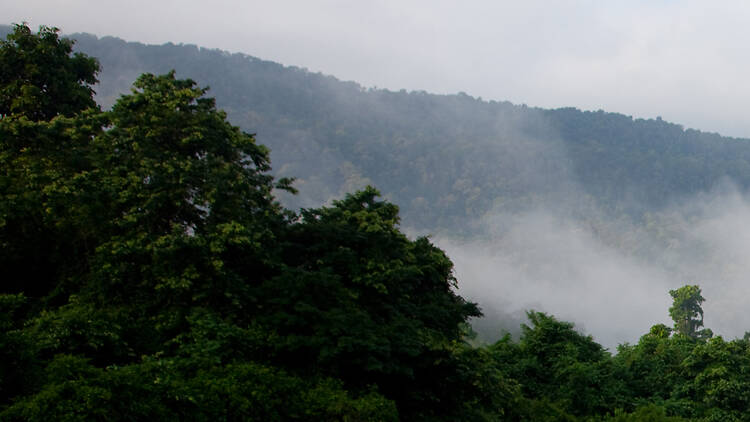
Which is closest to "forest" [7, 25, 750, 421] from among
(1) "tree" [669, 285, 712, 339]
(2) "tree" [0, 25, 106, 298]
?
(2) "tree" [0, 25, 106, 298]

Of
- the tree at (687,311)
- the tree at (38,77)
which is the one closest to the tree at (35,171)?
the tree at (38,77)

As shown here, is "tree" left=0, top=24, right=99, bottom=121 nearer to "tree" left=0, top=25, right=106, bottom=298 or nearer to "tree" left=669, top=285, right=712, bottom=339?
"tree" left=0, top=25, right=106, bottom=298

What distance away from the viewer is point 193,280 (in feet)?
50.3

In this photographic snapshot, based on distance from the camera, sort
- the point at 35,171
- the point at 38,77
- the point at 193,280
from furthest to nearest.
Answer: the point at 38,77 < the point at 35,171 < the point at 193,280

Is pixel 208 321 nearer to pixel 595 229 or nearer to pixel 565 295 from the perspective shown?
pixel 565 295

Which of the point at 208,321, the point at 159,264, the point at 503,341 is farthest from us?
the point at 503,341

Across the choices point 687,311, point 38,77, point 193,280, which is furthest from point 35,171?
point 687,311

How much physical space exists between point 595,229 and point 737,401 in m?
166

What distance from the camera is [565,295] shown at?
154875mm

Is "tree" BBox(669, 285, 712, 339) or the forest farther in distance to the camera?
"tree" BBox(669, 285, 712, 339)

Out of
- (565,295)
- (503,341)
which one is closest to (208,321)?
(503,341)

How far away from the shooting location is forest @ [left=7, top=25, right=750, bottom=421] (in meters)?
12.0

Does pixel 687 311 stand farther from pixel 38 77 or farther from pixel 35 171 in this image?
pixel 35 171

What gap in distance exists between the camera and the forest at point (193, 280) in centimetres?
1200
